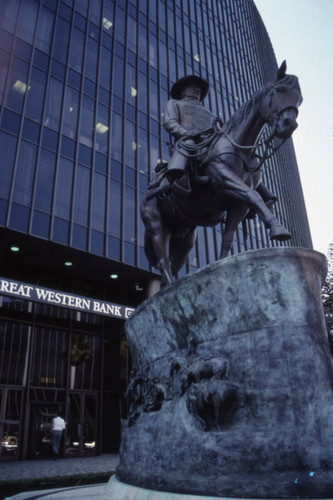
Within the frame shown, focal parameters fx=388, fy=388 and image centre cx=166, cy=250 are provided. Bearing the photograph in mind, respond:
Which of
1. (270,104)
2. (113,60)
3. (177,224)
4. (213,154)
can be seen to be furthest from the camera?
(113,60)

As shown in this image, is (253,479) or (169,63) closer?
(253,479)

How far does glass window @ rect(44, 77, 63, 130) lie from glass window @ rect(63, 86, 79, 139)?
424 millimetres

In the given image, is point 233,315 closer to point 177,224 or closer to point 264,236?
point 177,224

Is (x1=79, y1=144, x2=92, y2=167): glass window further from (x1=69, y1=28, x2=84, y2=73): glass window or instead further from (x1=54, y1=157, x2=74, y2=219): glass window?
(x1=69, y1=28, x2=84, y2=73): glass window

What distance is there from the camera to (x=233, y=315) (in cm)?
369

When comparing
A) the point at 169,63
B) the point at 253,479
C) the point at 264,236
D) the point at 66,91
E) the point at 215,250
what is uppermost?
the point at 169,63

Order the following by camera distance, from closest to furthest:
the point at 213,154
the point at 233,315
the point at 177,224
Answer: the point at 233,315 → the point at 213,154 → the point at 177,224

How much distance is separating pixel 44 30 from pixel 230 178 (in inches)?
905

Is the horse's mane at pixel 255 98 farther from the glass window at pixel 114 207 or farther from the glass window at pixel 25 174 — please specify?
the glass window at pixel 114 207

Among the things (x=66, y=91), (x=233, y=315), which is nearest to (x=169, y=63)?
(x=66, y=91)

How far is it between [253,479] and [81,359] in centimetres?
1946

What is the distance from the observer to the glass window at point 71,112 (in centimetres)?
2200

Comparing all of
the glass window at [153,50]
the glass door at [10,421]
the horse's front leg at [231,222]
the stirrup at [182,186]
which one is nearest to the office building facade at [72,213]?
the glass door at [10,421]

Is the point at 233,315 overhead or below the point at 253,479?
overhead
